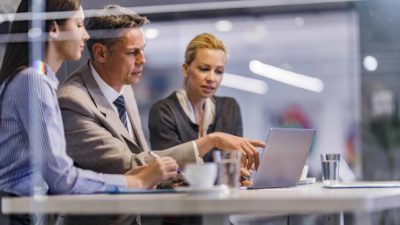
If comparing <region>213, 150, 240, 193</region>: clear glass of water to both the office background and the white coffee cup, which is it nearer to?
the white coffee cup

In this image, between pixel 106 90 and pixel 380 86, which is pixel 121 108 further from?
pixel 380 86

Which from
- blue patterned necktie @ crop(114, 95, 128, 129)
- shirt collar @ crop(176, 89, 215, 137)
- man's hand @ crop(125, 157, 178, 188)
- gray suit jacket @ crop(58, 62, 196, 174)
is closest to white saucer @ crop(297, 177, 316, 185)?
shirt collar @ crop(176, 89, 215, 137)

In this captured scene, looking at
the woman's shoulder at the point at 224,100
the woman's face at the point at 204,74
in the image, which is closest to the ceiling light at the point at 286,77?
the woman's shoulder at the point at 224,100

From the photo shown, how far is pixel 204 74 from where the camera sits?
326 cm

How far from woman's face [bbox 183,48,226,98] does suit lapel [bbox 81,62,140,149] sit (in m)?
0.52

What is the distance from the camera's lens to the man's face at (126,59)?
2865 mm

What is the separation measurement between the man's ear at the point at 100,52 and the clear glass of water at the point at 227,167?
729 mm

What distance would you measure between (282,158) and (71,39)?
737mm

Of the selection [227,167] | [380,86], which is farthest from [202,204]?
[380,86]

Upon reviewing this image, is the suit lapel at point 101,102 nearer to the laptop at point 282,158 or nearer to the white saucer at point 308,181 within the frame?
the laptop at point 282,158

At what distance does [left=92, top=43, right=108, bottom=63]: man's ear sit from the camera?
2.85 meters

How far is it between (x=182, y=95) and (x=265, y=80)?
518 millimetres

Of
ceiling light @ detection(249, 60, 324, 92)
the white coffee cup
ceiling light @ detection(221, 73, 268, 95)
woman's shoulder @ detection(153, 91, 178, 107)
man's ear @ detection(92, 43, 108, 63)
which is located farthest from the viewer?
ceiling light @ detection(249, 60, 324, 92)

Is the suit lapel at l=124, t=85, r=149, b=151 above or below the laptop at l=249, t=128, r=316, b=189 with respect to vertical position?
above
